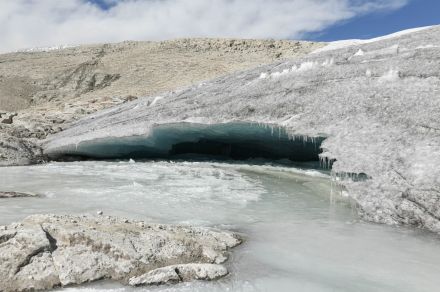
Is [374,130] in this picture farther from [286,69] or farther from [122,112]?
[122,112]

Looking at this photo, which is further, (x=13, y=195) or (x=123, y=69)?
(x=123, y=69)

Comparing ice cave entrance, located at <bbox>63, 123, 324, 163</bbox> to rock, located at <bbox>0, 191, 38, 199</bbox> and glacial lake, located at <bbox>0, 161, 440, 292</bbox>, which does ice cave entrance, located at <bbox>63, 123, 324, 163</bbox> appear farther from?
rock, located at <bbox>0, 191, 38, 199</bbox>

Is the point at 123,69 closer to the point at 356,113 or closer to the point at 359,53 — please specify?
the point at 359,53

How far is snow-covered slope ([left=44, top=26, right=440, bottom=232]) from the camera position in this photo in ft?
19.8

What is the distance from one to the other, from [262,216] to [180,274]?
248cm

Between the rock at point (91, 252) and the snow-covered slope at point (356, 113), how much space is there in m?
2.56

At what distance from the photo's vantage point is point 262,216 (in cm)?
609

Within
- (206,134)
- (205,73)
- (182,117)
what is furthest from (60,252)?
(205,73)

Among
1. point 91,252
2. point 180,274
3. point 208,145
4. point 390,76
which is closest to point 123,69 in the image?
point 208,145

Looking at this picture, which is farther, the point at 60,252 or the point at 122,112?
the point at 122,112

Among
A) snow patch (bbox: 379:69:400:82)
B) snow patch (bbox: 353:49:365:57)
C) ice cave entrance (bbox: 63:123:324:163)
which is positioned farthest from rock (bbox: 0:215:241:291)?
snow patch (bbox: 353:49:365:57)

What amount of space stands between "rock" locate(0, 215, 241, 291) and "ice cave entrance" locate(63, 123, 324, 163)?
16.3ft

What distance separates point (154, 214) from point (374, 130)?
11.8 ft

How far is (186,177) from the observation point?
9.12m
